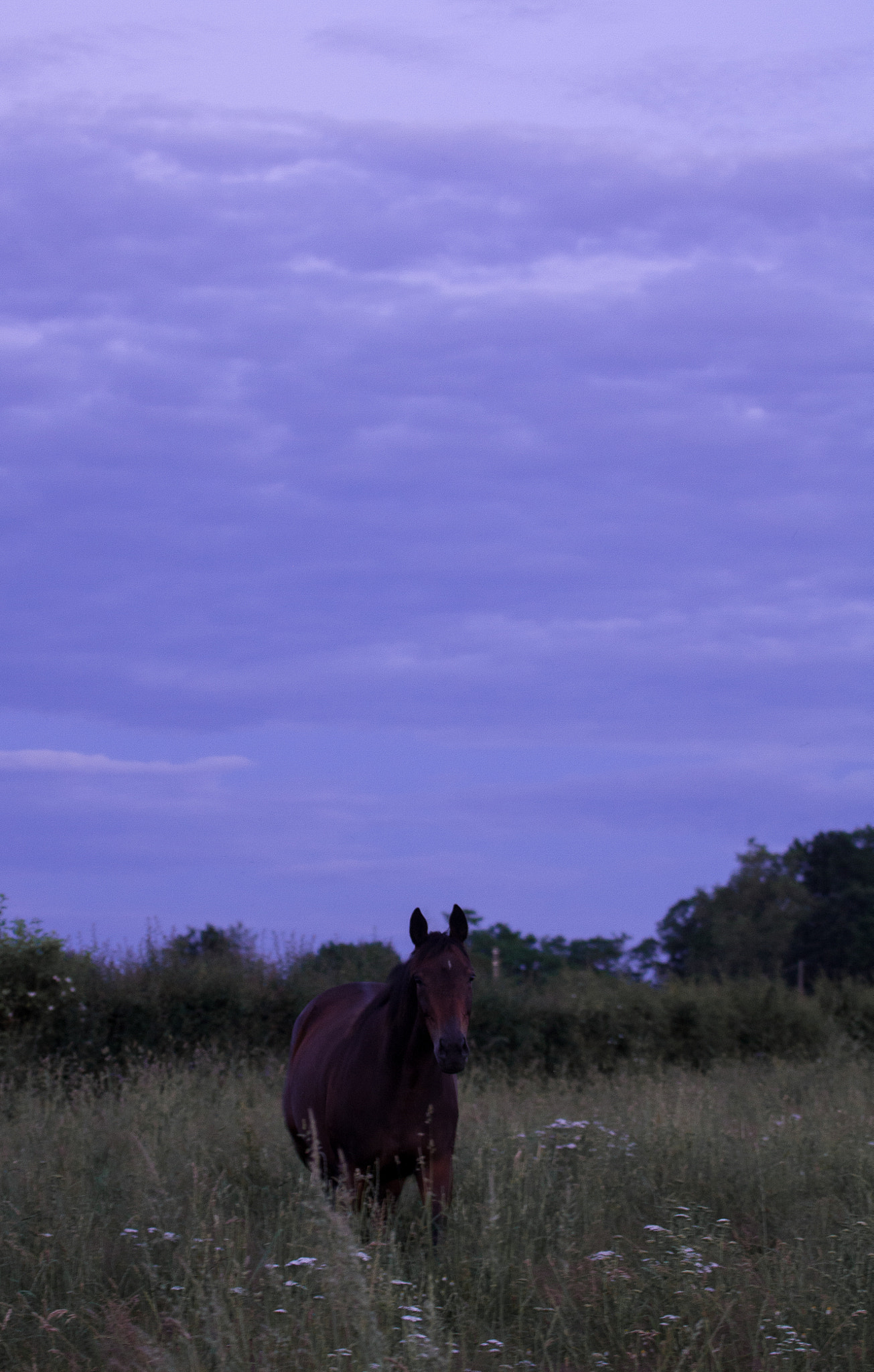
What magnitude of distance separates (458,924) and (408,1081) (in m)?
0.88

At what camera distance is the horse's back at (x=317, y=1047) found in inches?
280

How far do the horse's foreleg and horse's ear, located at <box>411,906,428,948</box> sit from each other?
1122 millimetres

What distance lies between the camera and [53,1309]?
494cm

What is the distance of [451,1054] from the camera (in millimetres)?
5445

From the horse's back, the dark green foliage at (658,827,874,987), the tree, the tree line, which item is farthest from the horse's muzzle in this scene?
the tree

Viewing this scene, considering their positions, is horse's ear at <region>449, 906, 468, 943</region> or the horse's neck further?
horse's ear at <region>449, 906, 468, 943</region>

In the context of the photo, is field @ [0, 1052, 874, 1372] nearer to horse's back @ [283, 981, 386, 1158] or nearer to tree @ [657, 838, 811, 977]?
horse's back @ [283, 981, 386, 1158]

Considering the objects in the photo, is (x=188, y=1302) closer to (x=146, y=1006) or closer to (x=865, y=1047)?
(x=146, y=1006)

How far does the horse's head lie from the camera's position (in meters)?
5.48

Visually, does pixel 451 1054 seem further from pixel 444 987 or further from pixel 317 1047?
pixel 317 1047

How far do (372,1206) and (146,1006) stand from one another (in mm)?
10503

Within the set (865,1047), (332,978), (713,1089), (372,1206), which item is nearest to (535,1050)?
(332,978)

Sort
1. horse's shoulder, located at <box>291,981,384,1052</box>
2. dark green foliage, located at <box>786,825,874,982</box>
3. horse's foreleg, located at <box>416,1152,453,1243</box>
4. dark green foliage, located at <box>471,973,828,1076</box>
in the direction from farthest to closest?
dark green foliage, located at <box>786,825,874,982</box> < dark green foliage, located at <box>471,973,828,1076</box> < horse's shoulder, located at <box>291,981,384,1052</box> < horse's foreleg, located at <box>416,1152,453,1243</box>

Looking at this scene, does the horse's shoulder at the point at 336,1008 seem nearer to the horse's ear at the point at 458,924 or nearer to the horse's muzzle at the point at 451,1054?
the horse's ear at the point at 458,924
